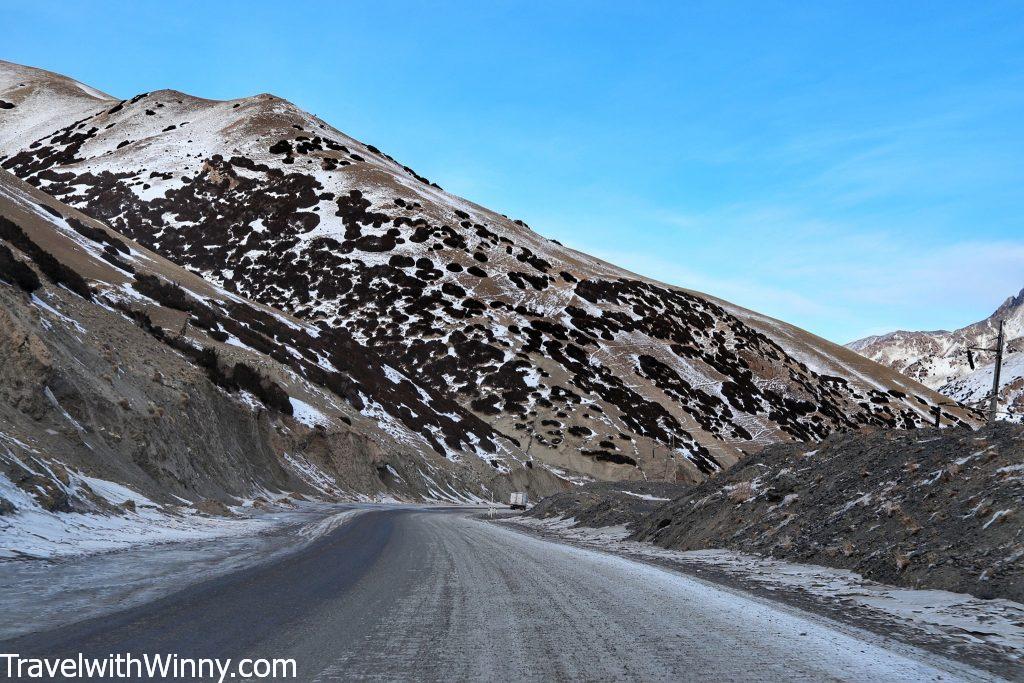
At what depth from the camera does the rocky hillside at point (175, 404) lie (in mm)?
14742

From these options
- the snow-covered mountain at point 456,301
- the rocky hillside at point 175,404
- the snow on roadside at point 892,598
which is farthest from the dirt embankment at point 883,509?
the snow-covered mountain at point 456,301

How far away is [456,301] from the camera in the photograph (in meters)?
83.2

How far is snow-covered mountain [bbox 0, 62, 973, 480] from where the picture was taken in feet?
224

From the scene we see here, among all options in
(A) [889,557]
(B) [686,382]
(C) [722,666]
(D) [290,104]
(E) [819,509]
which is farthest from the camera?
(D) [290,104]

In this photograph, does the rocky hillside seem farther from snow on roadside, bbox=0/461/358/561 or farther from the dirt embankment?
the dirt embankment

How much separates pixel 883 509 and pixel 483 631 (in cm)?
862

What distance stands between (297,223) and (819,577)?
95.1m

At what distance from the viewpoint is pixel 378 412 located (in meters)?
46.5

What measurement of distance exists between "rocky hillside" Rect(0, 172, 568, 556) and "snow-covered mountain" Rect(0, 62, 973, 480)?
1.70 meters

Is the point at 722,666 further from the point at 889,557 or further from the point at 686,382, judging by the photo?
the point at 686,382

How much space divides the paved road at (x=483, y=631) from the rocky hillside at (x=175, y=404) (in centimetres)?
438

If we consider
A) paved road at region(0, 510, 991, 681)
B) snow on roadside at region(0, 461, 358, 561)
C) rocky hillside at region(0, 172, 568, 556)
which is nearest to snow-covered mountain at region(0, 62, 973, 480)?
rocky hillside at region(0, 172, 568, 556)

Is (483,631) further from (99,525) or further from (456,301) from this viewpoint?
(456,301)

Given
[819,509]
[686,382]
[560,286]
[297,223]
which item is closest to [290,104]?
[297,223]
